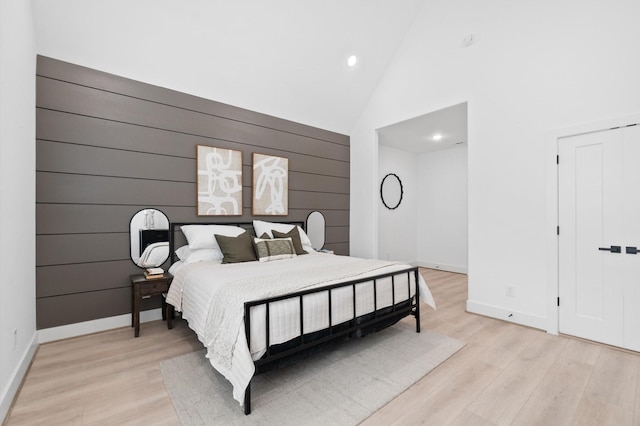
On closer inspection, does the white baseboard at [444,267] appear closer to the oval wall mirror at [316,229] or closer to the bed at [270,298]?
the oval wall mirror at [316,229]

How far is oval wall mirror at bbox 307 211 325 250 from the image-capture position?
4.73 metres

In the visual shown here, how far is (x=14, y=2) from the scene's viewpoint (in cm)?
195

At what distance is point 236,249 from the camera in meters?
3.19

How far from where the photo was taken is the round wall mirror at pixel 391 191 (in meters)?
5.95

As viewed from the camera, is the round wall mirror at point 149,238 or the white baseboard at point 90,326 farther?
the round wall mirror at point 149,238

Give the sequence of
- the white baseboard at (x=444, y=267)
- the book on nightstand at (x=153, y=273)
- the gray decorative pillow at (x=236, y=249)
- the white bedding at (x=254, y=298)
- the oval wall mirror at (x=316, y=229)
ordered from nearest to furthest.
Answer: the white bedding at (x=254, y=298) < the book on nightstand at (x=153, y=273) < the gray decorative pillow at (x=236, y=249) < the oval wall mirror at (x=316, y=229) < the white baseboard at (x=444, y=267)

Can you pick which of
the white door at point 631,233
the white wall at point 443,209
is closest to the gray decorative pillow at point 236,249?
the white door at point 631,233

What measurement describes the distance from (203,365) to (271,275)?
2.82 ft

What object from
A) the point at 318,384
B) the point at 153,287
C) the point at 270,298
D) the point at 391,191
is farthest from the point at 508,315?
the point at 153,287

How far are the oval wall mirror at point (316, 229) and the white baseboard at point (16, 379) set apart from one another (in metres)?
3.23

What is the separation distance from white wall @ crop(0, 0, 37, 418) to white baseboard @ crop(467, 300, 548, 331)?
406 centimetres

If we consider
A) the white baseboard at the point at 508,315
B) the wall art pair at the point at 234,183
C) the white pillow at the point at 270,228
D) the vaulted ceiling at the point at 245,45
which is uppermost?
the vaulted ceiling at the point at 245,45

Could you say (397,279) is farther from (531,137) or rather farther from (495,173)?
(531,137)

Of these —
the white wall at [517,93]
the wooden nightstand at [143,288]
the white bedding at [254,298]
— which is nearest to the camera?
the white bedding at [254,298]
